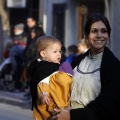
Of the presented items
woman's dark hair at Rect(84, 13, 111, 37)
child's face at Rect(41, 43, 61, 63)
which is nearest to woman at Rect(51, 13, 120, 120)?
woman's dark hair at Rect(84, 13, 111, 37)

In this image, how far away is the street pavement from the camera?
45.1ft

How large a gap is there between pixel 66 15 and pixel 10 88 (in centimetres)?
270

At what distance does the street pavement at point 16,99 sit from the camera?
1374 centimetres

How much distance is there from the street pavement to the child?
9024 millimetres

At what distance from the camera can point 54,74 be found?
4.54 m

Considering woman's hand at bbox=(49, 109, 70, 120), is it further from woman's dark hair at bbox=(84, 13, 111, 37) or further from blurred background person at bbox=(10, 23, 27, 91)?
blurred background person at bbox=(10, 23, 27, 91)

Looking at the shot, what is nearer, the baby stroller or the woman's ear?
the woman's ear

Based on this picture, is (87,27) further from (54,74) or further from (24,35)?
(24,35)

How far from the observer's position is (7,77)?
52.9 ft

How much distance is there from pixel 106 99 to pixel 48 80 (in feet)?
2.45

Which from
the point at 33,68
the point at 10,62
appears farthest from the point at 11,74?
the point at 33,68

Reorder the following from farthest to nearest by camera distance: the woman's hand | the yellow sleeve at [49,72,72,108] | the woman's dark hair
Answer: the yellow sleeve at [49,72,72,108] → the woman's dark hair → the woman's hand

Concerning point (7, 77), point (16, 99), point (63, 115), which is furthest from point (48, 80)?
point (7, 77)

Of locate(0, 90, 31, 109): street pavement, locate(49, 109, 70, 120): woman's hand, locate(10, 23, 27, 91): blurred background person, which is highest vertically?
locate(49, 109, 70, 120): woman's hand
